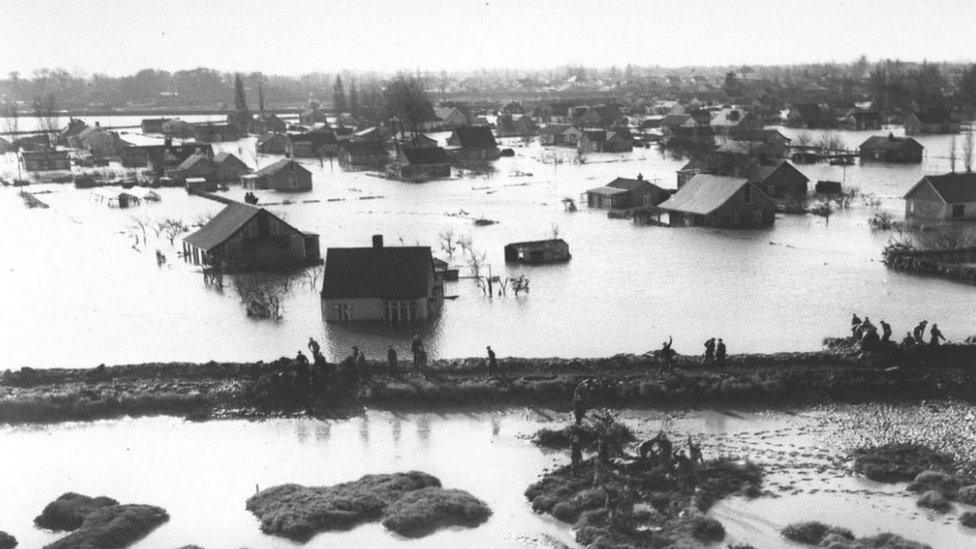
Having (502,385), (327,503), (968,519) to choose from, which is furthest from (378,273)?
(968,519)

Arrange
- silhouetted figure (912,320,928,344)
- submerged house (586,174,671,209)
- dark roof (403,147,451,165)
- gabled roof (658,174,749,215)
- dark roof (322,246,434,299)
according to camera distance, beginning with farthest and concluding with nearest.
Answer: dark roof (403,147,451,165), submerged house (586,174,671,209), gabled roof (658,174,749,215), dark roof (322,246,434,299), silhouetted figure (912,320,928,344)

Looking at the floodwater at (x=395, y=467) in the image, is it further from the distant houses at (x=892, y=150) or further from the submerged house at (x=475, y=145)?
the submerged house at (x=475, y=145)

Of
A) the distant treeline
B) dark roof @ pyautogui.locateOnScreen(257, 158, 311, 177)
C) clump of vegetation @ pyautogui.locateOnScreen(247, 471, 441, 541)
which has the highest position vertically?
the distant treeline

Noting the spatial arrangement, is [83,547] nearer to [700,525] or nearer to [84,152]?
[700,525]

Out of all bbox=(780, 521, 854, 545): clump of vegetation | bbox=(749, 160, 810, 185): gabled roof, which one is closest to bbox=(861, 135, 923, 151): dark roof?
bbox=(749, 160, 810, 185): gabled roof

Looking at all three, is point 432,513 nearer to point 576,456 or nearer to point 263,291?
point 576,456

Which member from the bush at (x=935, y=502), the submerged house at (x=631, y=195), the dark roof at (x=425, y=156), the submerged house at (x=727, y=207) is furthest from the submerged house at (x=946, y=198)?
the dark roof at (x=425, y=156)

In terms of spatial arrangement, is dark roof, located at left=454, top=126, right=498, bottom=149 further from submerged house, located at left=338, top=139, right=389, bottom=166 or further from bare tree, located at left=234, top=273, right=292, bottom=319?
bare tree, located at left=234, top=273, right=292, bottom=319
